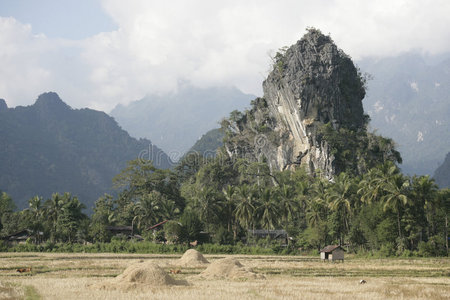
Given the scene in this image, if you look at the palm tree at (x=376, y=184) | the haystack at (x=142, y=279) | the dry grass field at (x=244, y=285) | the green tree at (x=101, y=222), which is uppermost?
the palm tree at (x=376, y=184)

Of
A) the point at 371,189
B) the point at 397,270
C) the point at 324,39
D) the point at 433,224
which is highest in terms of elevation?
the point at 324,39

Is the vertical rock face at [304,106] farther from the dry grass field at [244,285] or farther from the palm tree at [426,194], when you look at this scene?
the dry grass field at [244,285]

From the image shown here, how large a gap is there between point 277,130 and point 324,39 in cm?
2403

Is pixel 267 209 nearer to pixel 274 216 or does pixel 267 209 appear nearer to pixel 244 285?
pixel 274 216

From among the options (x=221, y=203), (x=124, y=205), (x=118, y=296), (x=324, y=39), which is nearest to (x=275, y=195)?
(x=221, y=203)

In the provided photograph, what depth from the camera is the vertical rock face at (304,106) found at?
106312mm

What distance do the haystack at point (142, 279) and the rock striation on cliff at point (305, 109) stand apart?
76.5 m

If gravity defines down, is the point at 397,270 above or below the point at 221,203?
below

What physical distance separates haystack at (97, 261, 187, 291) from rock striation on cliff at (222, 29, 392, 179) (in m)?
76.5

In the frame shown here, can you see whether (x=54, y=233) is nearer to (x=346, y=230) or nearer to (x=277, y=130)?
(x=346, y=230)

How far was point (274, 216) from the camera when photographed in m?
75.3

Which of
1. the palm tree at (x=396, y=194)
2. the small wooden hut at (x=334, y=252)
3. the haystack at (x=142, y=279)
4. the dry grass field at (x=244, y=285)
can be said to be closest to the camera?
the dry grass field at (x=244, y=285)

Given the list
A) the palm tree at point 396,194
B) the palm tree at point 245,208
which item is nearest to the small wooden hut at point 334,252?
the palm tree at point 396,194

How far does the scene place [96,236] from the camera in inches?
3012
